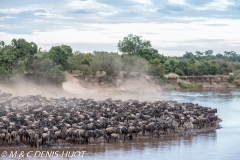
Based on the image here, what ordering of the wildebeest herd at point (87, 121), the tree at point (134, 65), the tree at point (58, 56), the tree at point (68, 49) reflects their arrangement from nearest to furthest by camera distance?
the wildebeest herd at point (87, 121)
the tree at point (58, 56)
the tree at point (134, 65)
the tree at point (68, 49)

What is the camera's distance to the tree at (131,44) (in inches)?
3602

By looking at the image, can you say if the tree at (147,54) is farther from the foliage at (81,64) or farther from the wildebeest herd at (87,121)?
the wildebeest herd at (87,121)

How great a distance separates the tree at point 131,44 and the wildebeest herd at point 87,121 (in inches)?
2198

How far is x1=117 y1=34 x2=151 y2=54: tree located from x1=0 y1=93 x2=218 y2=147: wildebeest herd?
55824 millimetres

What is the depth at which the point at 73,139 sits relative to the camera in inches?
942

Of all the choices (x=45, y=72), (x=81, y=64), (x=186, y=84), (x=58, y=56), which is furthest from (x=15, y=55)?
(x=186, y=84)

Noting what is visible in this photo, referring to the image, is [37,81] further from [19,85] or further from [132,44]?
[132,44]

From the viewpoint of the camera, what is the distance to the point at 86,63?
68812 millimetres

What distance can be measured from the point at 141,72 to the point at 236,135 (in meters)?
43.9

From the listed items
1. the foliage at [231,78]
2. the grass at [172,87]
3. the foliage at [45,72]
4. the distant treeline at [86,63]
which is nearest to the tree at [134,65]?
the distant treeline at [86,63]

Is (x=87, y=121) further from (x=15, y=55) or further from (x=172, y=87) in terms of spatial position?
(x=172, y=87)

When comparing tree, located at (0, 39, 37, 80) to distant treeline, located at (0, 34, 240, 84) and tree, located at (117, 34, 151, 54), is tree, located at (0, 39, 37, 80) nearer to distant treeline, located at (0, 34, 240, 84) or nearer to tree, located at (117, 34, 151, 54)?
distant treeline, located at (0, 34, 240, 84)

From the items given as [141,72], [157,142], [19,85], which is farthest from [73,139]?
[141,72]

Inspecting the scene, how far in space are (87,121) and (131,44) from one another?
2602 inches
